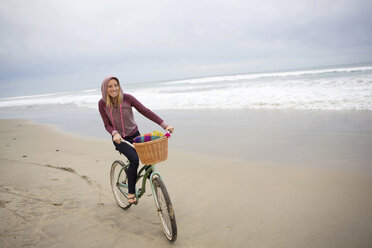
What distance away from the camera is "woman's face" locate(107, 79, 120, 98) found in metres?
3.11

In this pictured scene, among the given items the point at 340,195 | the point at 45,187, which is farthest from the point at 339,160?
the point at 45,187

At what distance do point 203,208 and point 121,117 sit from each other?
1.86 meters

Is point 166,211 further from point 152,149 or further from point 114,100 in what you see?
point 114,100

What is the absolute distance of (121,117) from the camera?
3.28 meters

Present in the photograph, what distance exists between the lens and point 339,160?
5.00 metres

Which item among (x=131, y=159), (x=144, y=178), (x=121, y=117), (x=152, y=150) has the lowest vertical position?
(x=144, y=178)

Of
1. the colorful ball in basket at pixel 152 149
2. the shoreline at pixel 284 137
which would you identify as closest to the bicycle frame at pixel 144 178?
the colorful ball in basket at pixel 152 149

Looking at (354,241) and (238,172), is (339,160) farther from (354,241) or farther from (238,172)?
(354,241)

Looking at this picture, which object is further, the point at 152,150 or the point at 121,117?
the point at 121,117

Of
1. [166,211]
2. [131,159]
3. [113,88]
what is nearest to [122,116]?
[113,88]

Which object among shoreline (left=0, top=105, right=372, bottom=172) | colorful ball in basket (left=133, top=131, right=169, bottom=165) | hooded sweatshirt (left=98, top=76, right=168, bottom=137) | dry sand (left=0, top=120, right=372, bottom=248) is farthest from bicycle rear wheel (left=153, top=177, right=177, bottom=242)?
shoreline (left=0, top=105, right=372, bottom=172)

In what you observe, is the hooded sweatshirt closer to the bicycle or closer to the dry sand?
the bicycle

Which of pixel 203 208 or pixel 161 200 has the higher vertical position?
pixel 161 200

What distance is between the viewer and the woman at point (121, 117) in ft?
10.2
